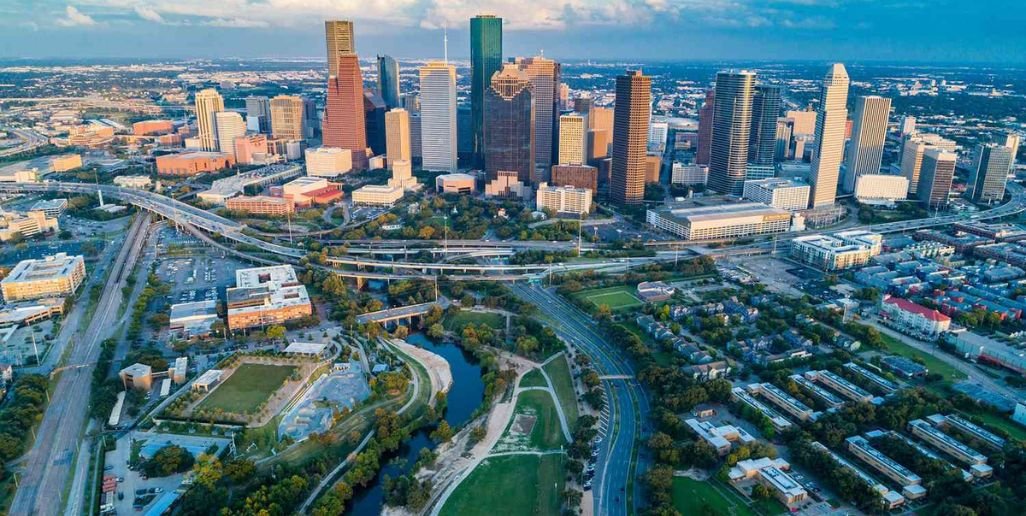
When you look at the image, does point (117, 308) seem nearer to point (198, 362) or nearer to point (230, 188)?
point (198, 362)

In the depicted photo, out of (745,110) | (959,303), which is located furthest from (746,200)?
(959,303)

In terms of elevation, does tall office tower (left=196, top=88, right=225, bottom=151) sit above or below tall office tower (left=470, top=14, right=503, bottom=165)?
below

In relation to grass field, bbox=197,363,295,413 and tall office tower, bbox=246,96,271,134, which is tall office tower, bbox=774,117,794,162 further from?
tall office tower, bbox=246,96,271,134

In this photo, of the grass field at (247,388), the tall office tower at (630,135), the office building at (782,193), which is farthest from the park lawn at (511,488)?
the office building at (782,193)

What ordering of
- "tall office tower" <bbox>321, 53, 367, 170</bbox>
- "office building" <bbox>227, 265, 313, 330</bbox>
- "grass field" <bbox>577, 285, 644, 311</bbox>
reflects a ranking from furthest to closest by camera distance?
"tall office tower" <bbox>321, 53, 367, 170</bbox>
"grass field" <bbox>577, 285, 644, 311</bbox>
"office building" <bbox>227, 265, 313, 330</bbox>

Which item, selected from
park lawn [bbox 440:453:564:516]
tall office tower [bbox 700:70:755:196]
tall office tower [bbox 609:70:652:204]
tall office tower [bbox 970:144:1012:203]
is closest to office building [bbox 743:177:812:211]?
tall office tower [bbox 700:70:755:196]

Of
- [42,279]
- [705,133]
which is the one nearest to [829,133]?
[705,133]
